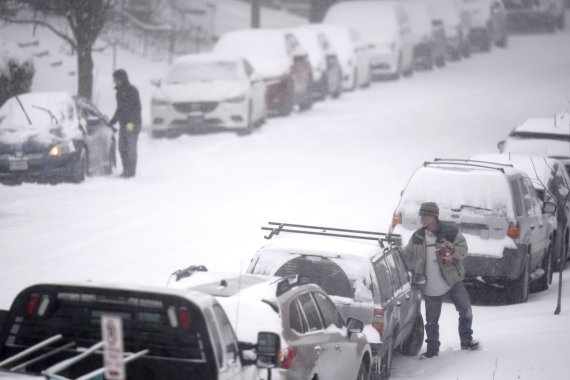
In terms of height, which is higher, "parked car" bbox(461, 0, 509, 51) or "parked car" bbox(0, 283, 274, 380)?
"parked car" bbox(461, 0, 509, 51)

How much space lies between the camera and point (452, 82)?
4138 centimetres

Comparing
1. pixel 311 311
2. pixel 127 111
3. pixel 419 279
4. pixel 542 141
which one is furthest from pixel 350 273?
pixel 127 111

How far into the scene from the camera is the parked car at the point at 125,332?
7.16 meters

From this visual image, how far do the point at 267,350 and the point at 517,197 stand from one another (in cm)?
787

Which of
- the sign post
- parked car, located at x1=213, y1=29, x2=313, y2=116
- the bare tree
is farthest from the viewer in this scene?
parked car, located at x1=213, y1=29, x2=313, y2=116

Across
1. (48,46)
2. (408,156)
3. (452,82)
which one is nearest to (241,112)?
(408,156)

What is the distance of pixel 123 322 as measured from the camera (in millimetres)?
7234

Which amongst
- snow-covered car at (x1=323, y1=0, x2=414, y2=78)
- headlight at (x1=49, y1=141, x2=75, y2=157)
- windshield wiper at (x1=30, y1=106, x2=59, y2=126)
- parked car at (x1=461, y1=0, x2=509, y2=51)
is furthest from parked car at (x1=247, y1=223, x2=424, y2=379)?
parked car at (x1=461, y1=0, x2=509, y2=51)

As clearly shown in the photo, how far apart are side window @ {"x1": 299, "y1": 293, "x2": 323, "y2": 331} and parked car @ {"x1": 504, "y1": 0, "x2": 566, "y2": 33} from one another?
2086 inches

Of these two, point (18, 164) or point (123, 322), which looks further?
point (18, 164)

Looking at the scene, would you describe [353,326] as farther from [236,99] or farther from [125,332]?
[236,99]

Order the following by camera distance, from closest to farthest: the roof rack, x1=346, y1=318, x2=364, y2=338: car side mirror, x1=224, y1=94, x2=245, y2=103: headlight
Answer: x1=346, y1=318, x2=364, y2=338: car side mirror < the roof rack < x1=224, y1=94, x2=245, y2=103: headlight

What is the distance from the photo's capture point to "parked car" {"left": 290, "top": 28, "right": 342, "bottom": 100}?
35406mm

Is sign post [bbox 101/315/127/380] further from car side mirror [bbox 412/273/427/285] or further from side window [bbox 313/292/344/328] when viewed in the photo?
car side mirror [bbox 412/273/427/285]
